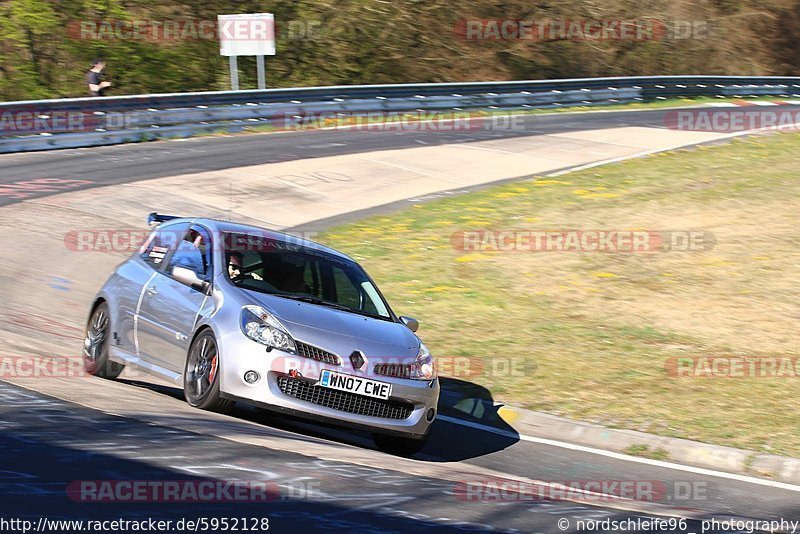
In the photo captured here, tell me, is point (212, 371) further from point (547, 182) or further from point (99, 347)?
point (547, 182)

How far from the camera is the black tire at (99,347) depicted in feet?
32.2

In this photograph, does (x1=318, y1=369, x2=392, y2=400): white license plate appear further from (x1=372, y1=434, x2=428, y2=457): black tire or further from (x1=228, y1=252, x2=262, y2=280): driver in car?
(x1=228, y1=252, x2=262, y2=280): driver in car

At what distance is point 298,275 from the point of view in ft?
29.9

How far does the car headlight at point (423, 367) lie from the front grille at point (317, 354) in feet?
2.37

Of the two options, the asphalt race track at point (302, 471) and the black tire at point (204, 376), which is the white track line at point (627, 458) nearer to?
the asphalt race track at point (302, 471)

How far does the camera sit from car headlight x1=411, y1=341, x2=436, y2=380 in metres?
8.48

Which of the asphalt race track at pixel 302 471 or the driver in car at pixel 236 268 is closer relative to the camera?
the asphalt race track at pixel 302 471

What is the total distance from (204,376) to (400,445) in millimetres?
1600

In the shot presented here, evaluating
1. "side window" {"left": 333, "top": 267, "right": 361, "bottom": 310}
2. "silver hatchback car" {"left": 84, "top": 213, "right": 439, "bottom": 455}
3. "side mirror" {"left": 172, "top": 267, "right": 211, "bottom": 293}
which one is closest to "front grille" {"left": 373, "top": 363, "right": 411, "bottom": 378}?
"silver hatchback car" {"left": 84, "top": 213, "right": 439, "bottom": 455}

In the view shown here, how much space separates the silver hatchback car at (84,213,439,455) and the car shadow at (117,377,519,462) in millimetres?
321

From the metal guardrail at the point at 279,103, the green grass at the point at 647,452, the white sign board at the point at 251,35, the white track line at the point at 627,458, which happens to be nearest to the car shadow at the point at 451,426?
the white track line at the point at 627,458

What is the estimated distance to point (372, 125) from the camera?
29.7 metres

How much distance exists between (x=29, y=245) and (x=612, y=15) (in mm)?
42757

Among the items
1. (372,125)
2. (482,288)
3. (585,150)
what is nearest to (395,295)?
(482,288)
